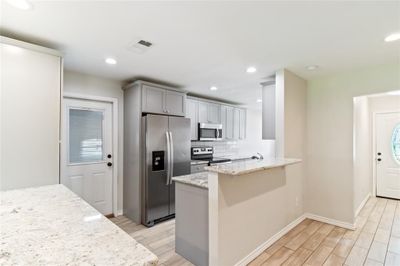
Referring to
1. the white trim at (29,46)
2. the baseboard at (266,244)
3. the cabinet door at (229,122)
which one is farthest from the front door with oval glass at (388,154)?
the white trim at (29,46)

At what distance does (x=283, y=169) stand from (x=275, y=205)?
532 millimetres

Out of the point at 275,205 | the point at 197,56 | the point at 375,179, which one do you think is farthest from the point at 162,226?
the point at 375,179

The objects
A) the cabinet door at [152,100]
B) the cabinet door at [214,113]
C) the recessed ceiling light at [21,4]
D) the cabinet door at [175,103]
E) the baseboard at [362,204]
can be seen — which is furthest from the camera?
the cabinet door at [214,113]

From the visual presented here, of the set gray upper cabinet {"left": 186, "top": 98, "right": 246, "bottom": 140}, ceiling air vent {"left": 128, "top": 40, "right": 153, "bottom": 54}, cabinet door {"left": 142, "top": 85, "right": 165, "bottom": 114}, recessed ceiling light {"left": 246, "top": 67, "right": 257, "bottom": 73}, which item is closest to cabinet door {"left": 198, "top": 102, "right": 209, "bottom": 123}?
gray upper cabinet {"left": 186, "top": 98, "right": 246, "bottom": 140}

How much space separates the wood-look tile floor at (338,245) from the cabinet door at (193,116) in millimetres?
2587

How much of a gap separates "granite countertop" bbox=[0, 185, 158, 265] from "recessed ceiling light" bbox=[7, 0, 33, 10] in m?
1.51

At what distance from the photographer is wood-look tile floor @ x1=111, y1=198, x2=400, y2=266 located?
2.33 metres

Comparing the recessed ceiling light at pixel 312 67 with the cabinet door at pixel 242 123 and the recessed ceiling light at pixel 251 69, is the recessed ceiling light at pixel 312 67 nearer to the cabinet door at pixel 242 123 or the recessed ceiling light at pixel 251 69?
the recessed ceiling light at pixel 251 69

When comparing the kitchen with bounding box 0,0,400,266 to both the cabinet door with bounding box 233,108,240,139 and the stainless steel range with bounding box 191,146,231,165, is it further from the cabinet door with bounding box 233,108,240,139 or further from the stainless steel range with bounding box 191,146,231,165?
the cabinet door with bounding box 233,108,240,139

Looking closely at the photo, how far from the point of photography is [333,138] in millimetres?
3336

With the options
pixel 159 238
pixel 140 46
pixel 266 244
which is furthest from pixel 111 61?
pixel 266 244

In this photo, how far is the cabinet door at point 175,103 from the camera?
3717 millimetres

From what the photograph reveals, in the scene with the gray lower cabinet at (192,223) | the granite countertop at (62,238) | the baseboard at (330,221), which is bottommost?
the baseboard at (330,221)

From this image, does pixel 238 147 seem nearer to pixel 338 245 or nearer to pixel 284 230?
pixel 284 230
